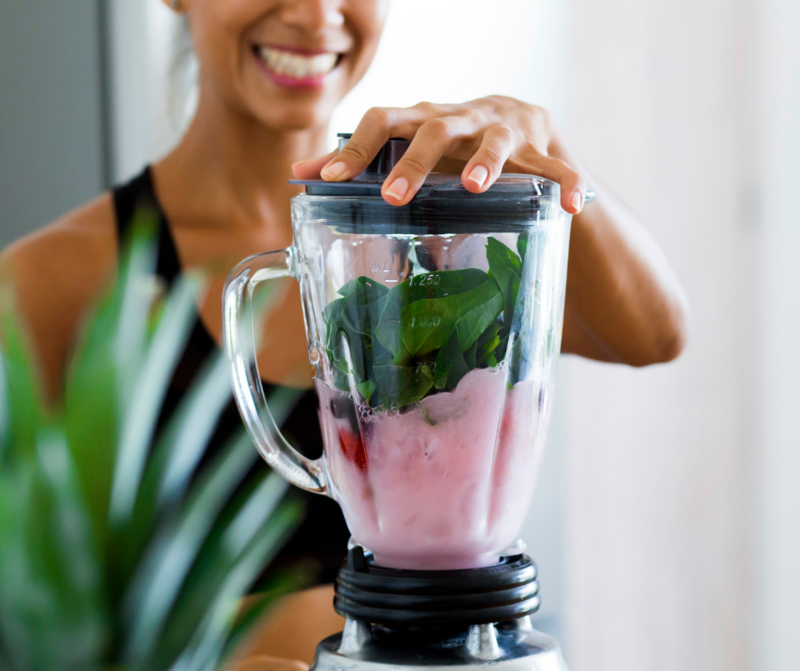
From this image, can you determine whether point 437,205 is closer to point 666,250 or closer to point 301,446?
point 301,446

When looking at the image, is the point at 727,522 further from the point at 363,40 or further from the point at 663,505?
the point at 363,40

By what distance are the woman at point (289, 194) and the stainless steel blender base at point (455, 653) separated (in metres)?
0.11

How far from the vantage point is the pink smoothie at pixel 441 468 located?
43cm

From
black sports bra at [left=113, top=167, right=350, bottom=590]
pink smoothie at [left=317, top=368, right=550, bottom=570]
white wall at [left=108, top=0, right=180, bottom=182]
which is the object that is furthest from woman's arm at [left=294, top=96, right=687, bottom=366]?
white wall at [left=108, top=0, right=180, bottom=182]

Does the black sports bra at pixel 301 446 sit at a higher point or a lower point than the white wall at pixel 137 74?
lower

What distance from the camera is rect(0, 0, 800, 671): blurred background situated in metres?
1.46

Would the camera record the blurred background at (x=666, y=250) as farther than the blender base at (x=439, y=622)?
Yes

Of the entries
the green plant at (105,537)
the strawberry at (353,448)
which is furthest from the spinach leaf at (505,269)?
the green plant at (105,537)

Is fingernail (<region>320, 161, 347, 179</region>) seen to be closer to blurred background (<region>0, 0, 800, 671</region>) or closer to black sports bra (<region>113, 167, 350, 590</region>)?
black sports bra (<region>113, 167, 350, 590</region>)

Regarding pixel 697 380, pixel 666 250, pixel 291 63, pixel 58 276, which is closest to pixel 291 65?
pixel 291 63

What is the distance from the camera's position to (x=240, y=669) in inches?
20.5

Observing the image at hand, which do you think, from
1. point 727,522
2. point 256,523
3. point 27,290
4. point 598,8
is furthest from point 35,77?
point 727,522

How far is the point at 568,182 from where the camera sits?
0.44 metres

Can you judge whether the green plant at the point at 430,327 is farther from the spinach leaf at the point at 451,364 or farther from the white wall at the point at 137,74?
the white wall at the point at 137,74
